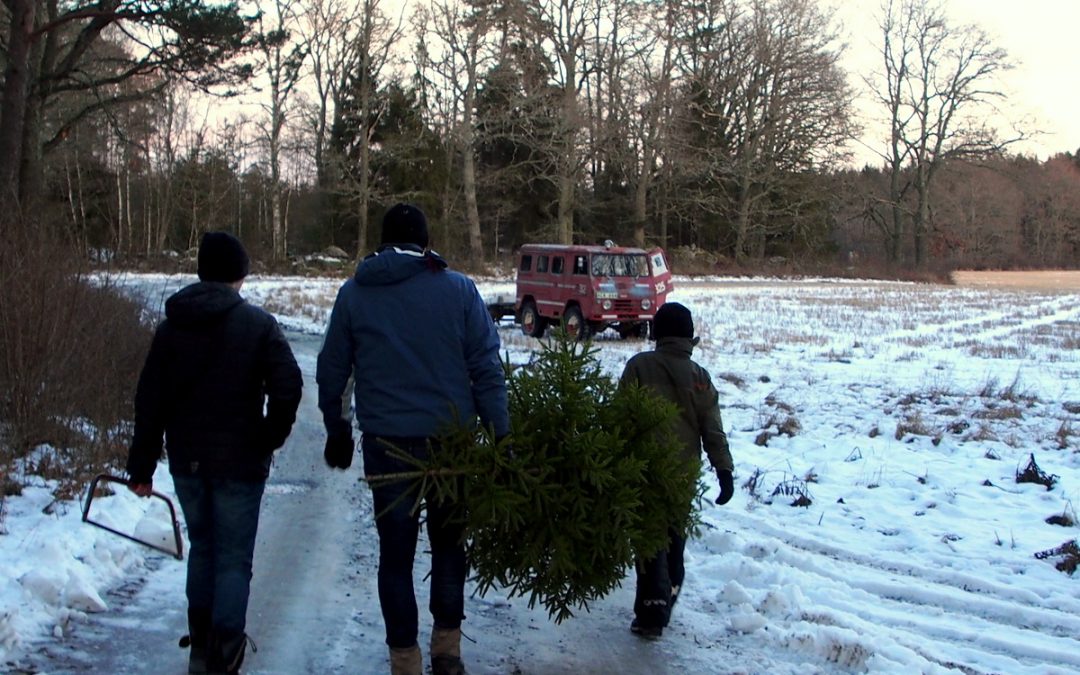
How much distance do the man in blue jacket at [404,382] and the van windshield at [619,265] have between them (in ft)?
54.3

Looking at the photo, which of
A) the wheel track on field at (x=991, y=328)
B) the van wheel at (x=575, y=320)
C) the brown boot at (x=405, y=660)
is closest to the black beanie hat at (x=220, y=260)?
the brown boot at (x=405, y=660)

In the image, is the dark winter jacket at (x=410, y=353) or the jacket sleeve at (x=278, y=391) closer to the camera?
the dark winter jacket at (x=410, y=353)

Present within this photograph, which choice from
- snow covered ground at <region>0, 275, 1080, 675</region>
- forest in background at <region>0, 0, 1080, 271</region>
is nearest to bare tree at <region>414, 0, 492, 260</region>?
forest in background at <region>0, 0, 1080, 271</region>

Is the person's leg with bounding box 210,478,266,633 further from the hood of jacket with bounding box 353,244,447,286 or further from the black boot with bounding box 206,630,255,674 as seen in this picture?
the hood of jacket with bounding box 353,244,447,286

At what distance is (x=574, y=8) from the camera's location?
44844 mm

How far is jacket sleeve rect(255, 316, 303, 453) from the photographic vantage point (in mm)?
4453

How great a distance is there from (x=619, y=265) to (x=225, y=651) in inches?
678

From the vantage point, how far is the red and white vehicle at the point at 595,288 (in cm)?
2066

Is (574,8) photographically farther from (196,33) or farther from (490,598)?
(490,598)

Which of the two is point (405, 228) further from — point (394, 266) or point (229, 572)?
point (229, 572)

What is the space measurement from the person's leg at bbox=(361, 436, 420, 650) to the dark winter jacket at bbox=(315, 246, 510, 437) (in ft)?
0.42

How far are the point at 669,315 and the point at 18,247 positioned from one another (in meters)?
5.99

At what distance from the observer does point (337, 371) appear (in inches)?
172

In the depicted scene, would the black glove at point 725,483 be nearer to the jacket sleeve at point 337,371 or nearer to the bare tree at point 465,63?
the jacket sleeve at point 337,371
